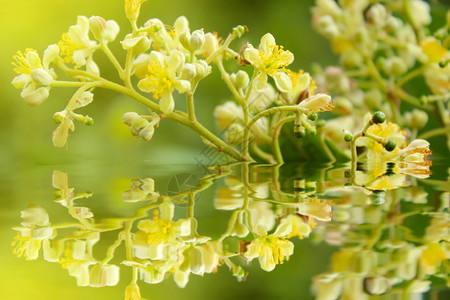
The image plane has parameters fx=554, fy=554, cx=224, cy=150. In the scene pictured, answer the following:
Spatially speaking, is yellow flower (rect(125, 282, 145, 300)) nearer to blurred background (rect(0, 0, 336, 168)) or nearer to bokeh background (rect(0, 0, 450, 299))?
bokeh background (rect(0, 0, 450, 299))

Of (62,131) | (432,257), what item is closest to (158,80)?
(62,131)

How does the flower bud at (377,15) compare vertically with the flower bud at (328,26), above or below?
above

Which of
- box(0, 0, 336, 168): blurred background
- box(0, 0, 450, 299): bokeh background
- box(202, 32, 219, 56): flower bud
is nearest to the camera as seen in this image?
box(202, 32, 219, 56): flower bud

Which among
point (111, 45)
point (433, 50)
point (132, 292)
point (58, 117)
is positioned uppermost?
point (111, 45)

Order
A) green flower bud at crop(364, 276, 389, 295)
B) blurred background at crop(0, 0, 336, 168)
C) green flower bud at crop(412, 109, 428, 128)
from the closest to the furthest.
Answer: green flower bud at crop(364, 276, 389, 295) < green flower bud at crop(412, 109, 428, 128) < blurred background at crop(0, 0, 336, 168)

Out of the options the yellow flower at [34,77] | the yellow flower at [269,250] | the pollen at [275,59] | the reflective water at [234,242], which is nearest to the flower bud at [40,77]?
the yellow flower at [34,77]

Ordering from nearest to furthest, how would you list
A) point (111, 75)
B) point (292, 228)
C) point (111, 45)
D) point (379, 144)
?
point (292, 228), point (379, 144), point (111, 75), point (111, 45)

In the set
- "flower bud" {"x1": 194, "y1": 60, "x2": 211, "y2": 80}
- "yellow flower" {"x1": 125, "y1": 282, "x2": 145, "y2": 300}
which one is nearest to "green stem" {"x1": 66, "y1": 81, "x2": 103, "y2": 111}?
"flower bud" {"x1": 194, "y1": 60, "x2": 211, "y2": 80}

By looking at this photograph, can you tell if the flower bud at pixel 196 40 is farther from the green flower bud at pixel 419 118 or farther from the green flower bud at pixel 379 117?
the green flower bud at pixel 419 118

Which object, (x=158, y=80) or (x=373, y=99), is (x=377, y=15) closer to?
(x=373, y=99)
